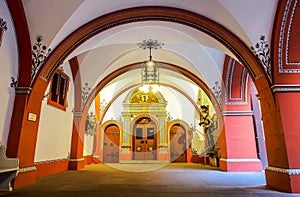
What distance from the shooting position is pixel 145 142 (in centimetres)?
995

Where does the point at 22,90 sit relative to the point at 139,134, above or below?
above

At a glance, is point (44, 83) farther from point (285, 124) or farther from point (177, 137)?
point (177, 137)

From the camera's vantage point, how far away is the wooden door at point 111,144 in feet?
31.7

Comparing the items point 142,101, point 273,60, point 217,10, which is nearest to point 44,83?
point 217,10

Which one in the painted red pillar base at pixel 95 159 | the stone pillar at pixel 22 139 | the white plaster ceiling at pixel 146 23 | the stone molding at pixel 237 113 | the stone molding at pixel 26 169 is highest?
the white plaster ceiling at pixel 146 23

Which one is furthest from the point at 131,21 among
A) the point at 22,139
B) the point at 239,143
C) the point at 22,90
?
the point at 239,143

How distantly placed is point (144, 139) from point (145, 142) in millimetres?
153

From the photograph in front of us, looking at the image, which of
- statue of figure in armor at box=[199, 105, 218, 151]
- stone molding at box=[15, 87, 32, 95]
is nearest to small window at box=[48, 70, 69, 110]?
stone molding at box=[15, 87, 32, 95]

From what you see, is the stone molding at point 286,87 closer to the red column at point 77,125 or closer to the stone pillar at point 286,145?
the stone pillar at point 286,145

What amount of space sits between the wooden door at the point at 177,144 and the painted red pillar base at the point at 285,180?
6.31 m

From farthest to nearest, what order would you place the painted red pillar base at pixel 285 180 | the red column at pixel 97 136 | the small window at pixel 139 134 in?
the small window at pixel 139 134 < the red column at pixel 97 136 < the painted red pillar base at pixel 285 180

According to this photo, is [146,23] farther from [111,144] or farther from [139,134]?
[111,144]

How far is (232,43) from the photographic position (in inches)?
157

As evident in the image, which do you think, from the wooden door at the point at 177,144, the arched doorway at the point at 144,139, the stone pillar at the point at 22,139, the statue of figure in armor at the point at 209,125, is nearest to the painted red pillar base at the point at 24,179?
the stone pillar at the point at 22,139
